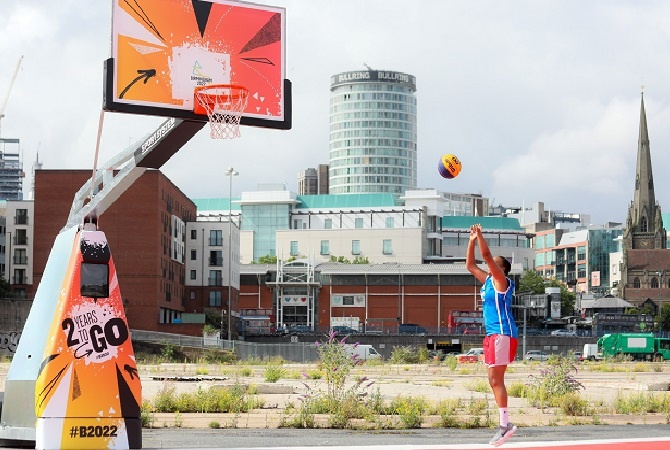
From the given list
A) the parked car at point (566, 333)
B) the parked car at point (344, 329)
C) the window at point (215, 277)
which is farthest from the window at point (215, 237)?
the parked car at point (566, 333)

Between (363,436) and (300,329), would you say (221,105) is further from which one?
(300,329)

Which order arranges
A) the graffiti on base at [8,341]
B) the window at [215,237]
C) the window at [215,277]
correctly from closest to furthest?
the graffiti on base at [8,341], the window at [215,277], the window at [215,237]

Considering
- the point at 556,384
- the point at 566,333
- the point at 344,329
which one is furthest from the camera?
the point at 566,333

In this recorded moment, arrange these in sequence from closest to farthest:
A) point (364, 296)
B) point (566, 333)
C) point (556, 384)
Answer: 1. point (556, 384)
2. point (566, 333)
3. point (364, 296)

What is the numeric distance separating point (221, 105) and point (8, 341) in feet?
218

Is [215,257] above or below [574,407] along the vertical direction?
above

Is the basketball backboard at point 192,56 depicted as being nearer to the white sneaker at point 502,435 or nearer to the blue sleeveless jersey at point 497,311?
the blue sleeveless jersey at point 497,311

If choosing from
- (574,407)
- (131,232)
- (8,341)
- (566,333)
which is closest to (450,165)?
(574,407)

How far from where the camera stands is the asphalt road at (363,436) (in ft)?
48.0

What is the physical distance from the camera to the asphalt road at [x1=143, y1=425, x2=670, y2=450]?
1462 centimetres

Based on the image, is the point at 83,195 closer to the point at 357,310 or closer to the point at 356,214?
the point at 357,310

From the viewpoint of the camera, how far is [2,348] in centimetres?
7619

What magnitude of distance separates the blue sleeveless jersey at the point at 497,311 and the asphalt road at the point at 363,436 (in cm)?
263

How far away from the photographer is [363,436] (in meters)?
16.2
